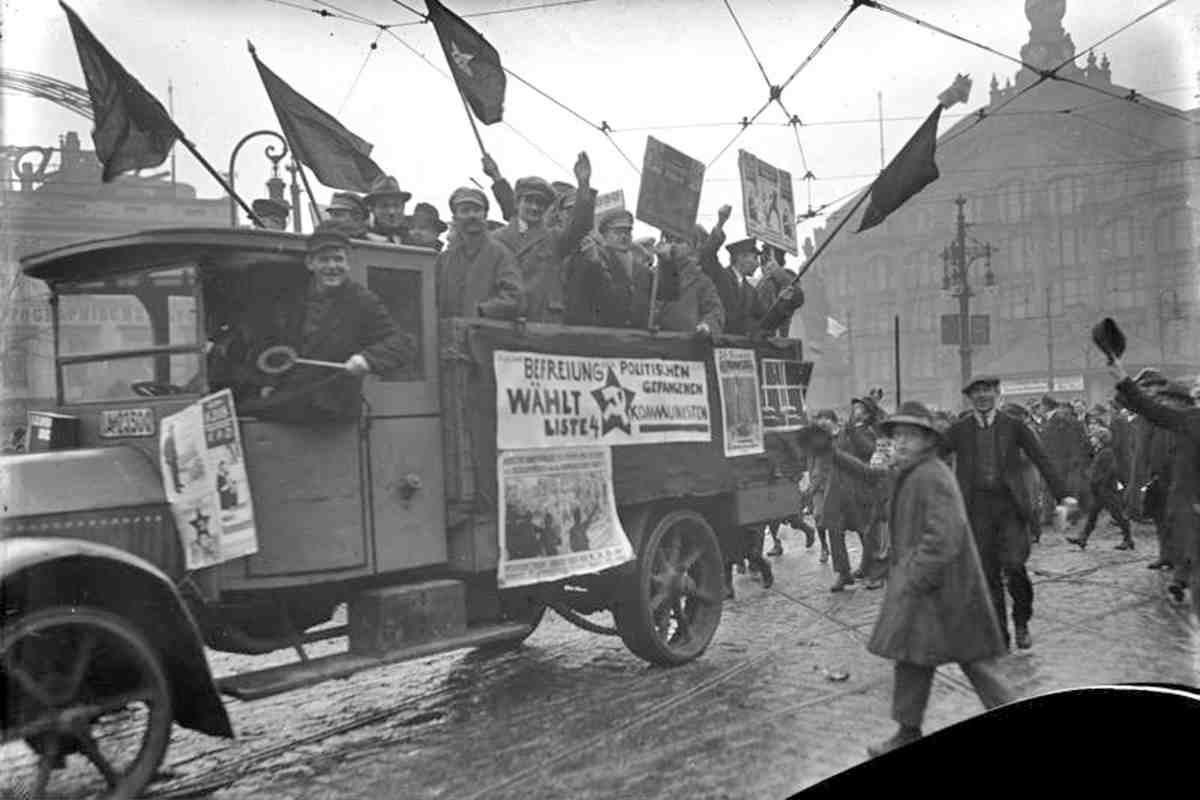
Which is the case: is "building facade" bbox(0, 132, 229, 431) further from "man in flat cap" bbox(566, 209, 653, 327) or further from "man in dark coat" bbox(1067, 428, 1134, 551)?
"man in dark coat" bbox(1067, 428, 1134, 551)

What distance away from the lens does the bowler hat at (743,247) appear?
3.85 metres

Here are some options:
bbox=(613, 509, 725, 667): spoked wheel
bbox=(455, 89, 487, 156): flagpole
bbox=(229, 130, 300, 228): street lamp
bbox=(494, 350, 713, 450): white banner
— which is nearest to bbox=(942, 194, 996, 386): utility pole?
bbox=(455, 89, 487, 156): flagpole

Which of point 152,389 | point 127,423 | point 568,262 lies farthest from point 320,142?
point 568,262

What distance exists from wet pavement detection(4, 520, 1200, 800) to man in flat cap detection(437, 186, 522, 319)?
5.14 feet

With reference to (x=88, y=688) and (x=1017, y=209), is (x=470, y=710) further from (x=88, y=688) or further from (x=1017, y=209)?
(x=1017, y=209)

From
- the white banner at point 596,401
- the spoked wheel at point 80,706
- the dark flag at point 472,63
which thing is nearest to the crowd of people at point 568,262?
the white banner at point 596,401

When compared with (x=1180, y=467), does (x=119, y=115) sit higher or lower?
higher

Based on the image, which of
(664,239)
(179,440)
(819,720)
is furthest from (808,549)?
(179,440)

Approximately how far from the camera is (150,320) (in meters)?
2.85

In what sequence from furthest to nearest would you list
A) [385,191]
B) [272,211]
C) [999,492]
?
1. [385,191]
2. [272,211]
3. [999,492]

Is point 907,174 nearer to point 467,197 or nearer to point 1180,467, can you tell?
point 1180,467

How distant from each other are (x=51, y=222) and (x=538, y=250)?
2.11 metres

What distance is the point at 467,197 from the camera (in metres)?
3.80

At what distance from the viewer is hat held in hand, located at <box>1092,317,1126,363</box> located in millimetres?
2203
